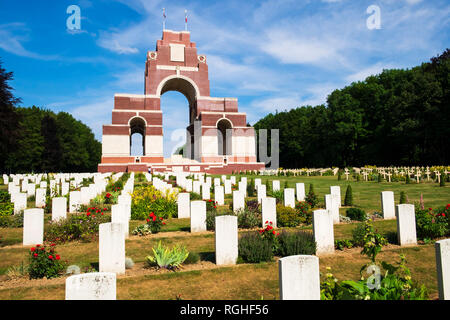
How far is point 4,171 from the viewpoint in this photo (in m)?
48.5

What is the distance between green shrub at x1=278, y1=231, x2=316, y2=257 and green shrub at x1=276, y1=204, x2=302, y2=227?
2180 mm

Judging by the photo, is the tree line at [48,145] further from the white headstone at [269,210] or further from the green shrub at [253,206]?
the white headstone at [269,210]

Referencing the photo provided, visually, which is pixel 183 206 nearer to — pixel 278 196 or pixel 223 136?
pixel 278 196

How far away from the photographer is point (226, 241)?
17.7 feet

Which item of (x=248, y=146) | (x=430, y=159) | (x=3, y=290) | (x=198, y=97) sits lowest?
(x=3, y=290)

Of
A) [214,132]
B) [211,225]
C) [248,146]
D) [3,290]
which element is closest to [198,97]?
[214,132]

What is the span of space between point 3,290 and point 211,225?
476cm

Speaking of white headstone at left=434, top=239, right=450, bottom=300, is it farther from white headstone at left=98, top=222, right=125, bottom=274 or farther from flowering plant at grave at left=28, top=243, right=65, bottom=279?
flowering plant at grave at left=28, top=243, right=65, bottom=279

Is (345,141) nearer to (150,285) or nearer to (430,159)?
(430,159)

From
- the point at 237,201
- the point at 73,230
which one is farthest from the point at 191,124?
the point at 73,230

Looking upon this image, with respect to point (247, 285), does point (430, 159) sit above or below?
above

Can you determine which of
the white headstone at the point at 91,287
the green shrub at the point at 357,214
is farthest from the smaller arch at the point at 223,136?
the white headstone at the point at 91,287

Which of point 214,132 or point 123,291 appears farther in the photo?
point 214,132
